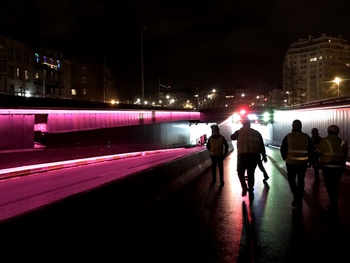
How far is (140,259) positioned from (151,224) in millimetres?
2020

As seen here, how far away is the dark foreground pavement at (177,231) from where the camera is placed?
172 inches

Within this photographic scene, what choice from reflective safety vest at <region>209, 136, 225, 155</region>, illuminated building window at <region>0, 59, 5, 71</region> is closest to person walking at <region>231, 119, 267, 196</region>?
reflective safety vest at <region>209, 136, 225, 155</region>

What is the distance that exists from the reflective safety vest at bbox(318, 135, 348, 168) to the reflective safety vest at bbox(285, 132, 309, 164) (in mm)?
408

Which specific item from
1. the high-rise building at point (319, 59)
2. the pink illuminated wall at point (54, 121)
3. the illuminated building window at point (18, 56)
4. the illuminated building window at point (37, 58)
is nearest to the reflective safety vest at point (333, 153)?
the pink illuminated wall at point (54, 121)

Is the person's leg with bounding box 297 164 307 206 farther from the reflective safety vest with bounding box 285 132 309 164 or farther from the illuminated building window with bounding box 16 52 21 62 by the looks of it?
the illuminated building window with bounding box 16 52 21 62

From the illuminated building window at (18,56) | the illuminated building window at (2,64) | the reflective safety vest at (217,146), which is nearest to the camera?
the reflective safety vest at (217,146)

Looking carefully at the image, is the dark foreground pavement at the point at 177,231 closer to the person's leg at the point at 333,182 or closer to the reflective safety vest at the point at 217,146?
the person's leg at the point at 333,182

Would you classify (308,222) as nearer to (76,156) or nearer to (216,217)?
(216,217)

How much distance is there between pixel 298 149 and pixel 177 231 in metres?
3.21

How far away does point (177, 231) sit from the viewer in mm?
6707

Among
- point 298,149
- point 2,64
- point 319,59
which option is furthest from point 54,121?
point 319,59

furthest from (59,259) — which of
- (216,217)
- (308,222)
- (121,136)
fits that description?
(121,136)

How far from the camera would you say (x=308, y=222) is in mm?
7242

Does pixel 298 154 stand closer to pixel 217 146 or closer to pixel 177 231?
pixel 177 231
